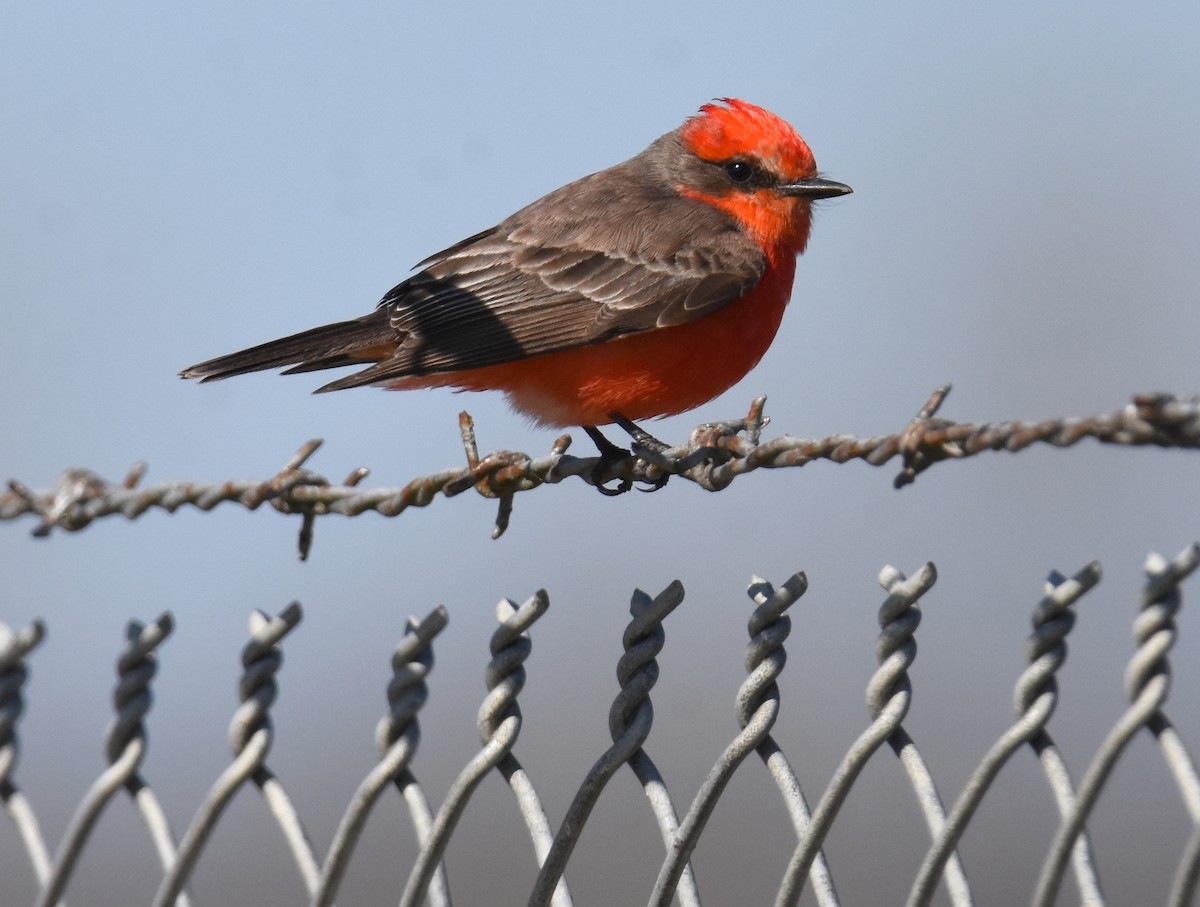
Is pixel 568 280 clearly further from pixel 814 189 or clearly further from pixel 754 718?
pixel 754 718

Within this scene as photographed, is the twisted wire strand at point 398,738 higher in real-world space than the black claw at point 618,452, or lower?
lower

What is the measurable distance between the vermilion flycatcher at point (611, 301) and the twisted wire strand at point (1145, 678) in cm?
310

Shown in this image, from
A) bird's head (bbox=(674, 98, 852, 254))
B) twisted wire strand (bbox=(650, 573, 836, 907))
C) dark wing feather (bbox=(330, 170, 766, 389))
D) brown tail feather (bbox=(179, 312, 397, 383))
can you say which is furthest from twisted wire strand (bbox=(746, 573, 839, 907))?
bird's head (bbox=(674, 98, 852, 254))

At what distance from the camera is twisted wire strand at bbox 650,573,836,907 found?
191 cm

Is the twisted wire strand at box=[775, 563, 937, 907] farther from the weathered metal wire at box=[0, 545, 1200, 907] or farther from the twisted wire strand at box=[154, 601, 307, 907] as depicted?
the twisted wire strand at box=[154, 601, 307, 907]

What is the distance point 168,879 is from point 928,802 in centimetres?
119

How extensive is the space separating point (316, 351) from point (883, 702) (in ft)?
10.3

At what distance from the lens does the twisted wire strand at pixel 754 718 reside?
75.3 inches

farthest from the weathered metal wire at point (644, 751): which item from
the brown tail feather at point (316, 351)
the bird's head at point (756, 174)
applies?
the bird's head at point (756, 174)

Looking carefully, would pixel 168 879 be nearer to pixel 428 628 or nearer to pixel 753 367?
pixel 428 628

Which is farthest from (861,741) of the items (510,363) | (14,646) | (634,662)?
(510,363)

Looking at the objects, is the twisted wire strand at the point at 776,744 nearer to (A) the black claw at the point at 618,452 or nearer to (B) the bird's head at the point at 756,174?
(A) the black claw at the point at 618,452

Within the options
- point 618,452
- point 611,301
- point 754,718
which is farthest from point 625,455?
point 754,718

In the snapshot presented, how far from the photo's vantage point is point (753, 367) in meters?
4.95
